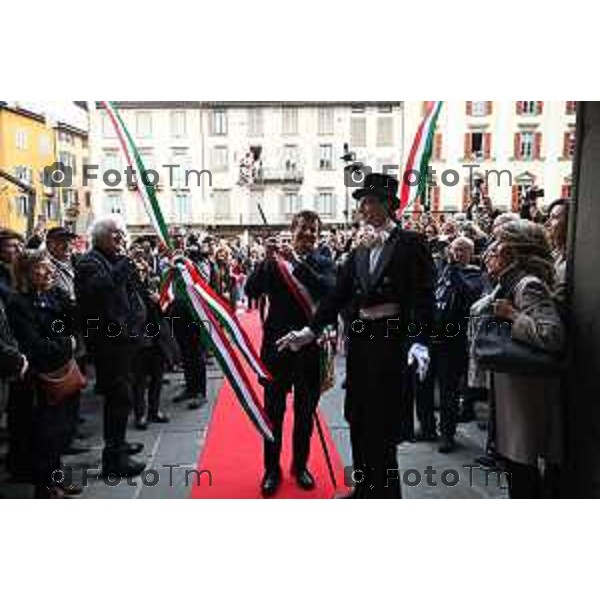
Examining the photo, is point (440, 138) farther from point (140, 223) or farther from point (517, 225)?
point (140, 223)

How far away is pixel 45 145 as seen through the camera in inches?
105

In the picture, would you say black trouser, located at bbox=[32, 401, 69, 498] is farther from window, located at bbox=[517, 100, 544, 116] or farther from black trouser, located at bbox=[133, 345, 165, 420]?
window, located at bbox=[517, 100, 544, 116]

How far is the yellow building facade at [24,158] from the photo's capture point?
2.61m

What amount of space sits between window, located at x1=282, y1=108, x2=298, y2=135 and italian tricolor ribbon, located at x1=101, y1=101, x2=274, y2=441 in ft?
2.29

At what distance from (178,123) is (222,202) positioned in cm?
46

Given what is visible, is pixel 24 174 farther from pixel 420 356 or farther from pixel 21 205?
pixel 420 356

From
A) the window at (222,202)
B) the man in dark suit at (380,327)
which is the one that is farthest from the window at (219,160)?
the man in dark suit at (380,327)

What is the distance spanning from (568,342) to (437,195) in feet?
2.92

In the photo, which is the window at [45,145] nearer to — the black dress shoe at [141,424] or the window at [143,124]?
the window at [143,124]

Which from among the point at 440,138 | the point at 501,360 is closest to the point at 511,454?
the point at 501,360

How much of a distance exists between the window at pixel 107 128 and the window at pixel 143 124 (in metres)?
0.11

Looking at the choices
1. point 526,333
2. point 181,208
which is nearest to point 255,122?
point 181,208

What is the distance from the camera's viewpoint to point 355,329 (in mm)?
2748

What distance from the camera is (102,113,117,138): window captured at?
260 centimetres
